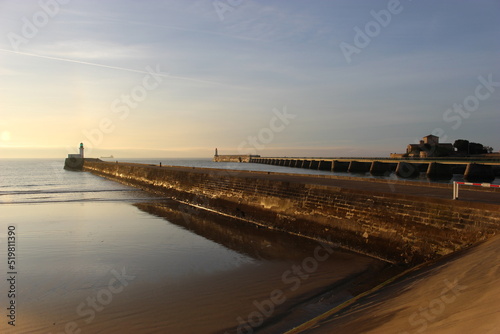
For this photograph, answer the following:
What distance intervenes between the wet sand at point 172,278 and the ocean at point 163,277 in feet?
0.07

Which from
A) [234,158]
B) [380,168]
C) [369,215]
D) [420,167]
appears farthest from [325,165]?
[234,158]

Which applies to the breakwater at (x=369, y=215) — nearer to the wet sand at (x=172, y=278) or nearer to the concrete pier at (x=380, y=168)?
the wet sand at (x=172, y=278)

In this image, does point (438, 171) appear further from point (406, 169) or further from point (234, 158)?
point (234, 158)

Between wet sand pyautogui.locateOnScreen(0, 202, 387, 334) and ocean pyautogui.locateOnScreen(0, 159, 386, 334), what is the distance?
2cm

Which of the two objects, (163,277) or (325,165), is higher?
(325,165)

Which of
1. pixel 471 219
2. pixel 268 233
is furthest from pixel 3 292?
pixel 471 219

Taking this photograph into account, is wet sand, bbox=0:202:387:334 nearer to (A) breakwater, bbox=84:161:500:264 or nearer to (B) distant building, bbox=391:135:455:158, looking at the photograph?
(A) breakwater, bbox=84:161:500:264

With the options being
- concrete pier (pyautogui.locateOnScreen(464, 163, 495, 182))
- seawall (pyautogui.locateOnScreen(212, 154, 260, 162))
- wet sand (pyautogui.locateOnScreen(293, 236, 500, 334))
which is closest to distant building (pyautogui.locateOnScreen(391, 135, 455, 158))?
concrete pier (pyautogui.locateOnScreen(464, 163, 495, 182))

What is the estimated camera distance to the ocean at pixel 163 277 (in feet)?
20.0

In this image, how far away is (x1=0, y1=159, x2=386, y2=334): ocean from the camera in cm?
609

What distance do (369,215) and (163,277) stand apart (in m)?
6.10

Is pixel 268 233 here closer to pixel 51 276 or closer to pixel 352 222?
pixel 352 222

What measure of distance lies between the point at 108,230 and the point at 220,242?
4735 mm

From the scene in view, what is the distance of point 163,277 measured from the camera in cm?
833
